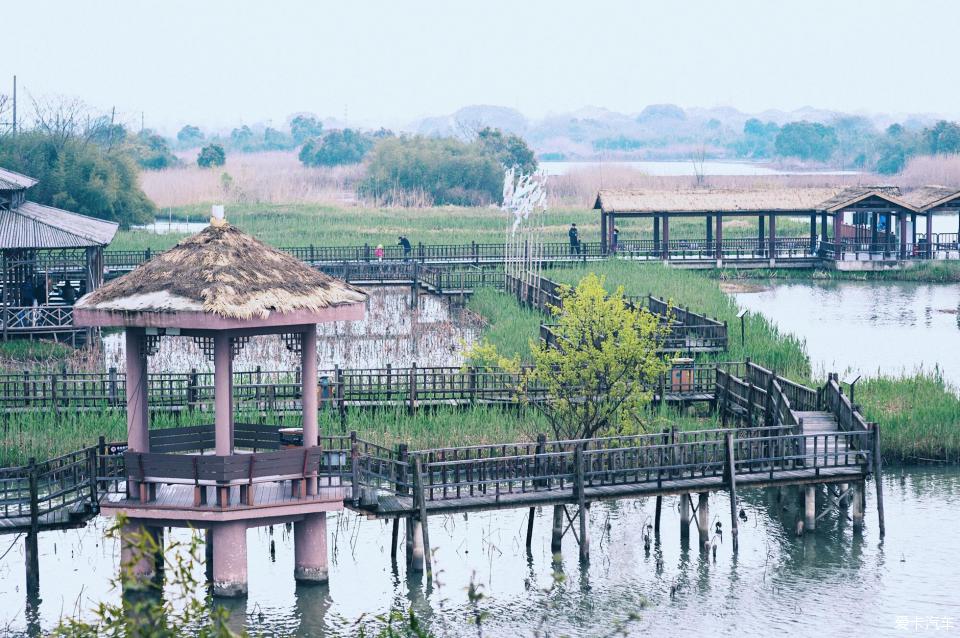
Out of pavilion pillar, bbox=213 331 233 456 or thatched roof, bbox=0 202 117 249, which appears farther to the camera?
thatched roof, bbox=0 202 117 249

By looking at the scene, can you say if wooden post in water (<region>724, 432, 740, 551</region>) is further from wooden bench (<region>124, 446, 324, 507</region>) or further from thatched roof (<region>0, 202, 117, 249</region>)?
thatched roof (<region>0, 202, 117, 249</region>)

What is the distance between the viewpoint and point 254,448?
77.1 feet

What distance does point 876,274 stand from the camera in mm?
62031

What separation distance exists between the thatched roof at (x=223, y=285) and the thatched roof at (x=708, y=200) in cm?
4007

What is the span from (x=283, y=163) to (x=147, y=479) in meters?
106

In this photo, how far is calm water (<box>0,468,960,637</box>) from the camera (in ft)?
67.4

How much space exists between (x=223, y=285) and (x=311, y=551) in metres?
4.10

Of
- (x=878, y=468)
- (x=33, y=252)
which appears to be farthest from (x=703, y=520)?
(x=33, y=252)

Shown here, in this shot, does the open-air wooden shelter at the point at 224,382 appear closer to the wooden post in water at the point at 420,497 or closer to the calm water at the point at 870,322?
the wooden post in water at the point at 420,497

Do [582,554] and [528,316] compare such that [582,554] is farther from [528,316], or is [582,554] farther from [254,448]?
[528,316]

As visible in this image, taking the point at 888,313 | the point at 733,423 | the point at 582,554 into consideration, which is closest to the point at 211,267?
the point at 582,554

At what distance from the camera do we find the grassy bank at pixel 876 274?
61.3m

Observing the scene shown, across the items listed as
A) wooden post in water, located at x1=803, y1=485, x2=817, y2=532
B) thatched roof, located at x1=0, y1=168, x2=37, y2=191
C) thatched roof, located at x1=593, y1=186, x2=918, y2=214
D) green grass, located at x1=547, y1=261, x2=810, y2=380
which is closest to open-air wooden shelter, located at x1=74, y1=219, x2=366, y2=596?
wooden post in water, located at x1=803, y1=485, x2=817, y2=532

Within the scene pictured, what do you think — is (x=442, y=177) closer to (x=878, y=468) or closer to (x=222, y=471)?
(x=878, y=468)
